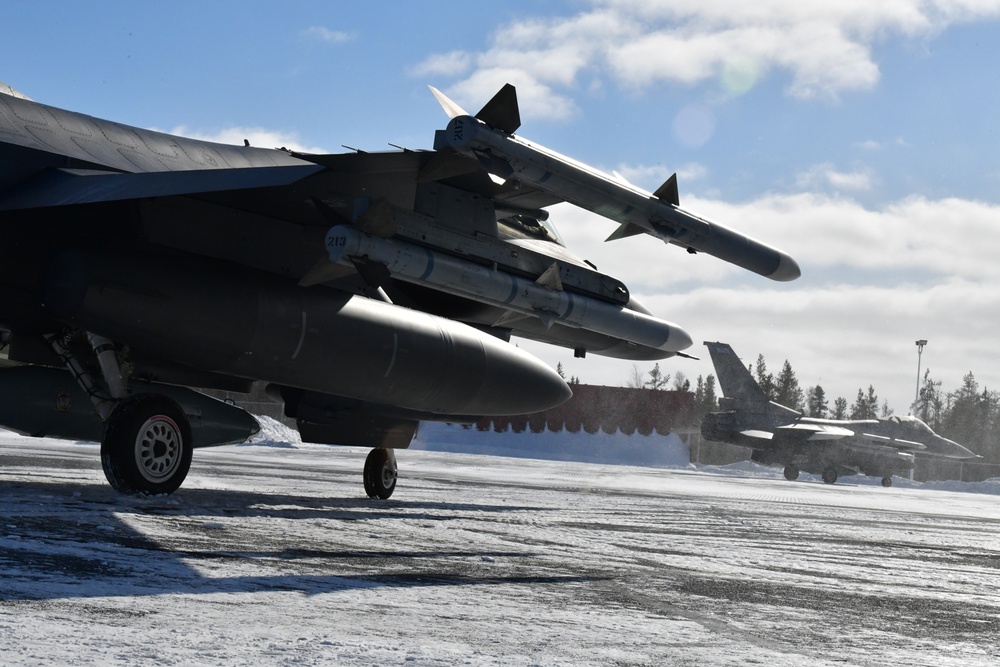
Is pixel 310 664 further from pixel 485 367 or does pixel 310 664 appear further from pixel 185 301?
pixel 485 367

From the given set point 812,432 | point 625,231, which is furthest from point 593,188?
point 812,432

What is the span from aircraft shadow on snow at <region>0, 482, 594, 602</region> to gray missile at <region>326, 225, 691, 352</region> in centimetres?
297

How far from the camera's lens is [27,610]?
384 centimetres

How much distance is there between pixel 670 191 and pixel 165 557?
30.2ft

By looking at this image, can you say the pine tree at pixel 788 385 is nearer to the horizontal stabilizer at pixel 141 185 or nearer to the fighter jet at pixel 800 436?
the fighter jet at pixel 800 436

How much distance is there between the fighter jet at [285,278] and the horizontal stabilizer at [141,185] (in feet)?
0.09

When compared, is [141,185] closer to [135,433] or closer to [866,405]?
[135,433]

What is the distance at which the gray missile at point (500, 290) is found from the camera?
1037 centimetres

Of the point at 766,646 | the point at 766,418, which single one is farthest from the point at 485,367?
the point at 766,418

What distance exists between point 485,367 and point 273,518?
4.35m

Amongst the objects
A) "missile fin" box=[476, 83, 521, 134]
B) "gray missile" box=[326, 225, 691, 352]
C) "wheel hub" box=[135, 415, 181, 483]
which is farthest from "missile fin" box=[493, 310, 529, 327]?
"wheel hub" box=[135, 415, 181, 483]

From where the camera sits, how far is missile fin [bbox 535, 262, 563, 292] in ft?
40.1

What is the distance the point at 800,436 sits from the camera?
137 feet

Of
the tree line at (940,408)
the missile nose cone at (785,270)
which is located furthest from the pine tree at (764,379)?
the missile nose cone at (785,270)
